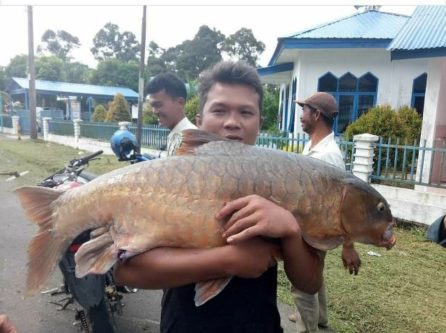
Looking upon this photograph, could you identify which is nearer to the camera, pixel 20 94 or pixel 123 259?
pixel 123 259

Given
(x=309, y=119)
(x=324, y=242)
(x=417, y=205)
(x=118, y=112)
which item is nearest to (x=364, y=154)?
(x=417, y=205)

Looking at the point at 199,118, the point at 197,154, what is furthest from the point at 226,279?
the point at 199,118

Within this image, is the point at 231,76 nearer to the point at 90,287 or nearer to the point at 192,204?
the point at 192,204

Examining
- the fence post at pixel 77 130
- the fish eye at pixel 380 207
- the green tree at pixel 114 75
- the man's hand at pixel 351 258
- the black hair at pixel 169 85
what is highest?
the green tree at pixel 114 75

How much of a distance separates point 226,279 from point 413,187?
7.26 m

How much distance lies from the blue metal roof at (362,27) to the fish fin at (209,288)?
11.1 meters

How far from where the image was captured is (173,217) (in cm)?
122

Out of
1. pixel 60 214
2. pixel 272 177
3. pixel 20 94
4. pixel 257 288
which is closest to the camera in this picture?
pixel 272 177

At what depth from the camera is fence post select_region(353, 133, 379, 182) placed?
23.2ft

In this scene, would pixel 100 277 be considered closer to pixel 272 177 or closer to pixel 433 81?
pixel 272 177

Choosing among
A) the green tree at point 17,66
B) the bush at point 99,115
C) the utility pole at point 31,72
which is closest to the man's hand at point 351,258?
the utility pole at point 31,72

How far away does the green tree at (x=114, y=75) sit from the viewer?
147ft

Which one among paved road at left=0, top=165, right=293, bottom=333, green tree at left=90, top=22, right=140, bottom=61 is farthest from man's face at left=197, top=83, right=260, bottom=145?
green tree at left=90, top=22, right=140, bottom=61

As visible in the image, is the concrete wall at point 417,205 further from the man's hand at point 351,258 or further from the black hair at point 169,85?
the man's hand at point 351,258
